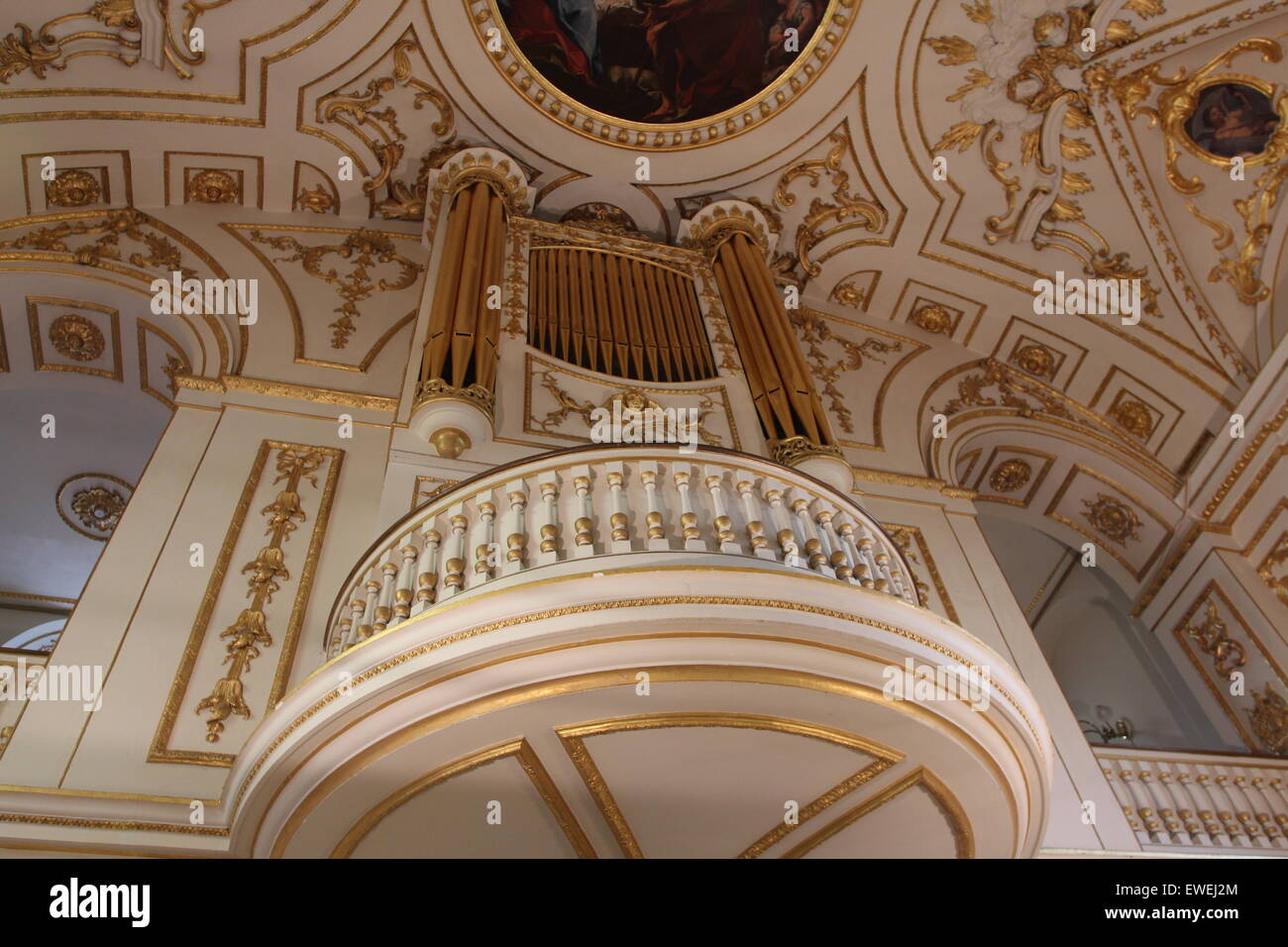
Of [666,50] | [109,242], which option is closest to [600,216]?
[666,50]

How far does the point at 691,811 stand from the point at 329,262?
5.40 metres

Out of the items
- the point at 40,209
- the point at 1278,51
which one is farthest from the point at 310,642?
the point at 1278,51

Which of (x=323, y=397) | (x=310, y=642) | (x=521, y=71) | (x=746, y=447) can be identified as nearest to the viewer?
(x=310, y=642)

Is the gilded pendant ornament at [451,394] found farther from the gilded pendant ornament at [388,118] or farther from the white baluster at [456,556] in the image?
the gilded pendant ornament at [388,118]

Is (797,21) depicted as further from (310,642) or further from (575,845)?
(575,845)

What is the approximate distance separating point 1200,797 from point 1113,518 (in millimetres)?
3197

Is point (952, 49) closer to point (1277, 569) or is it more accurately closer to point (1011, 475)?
point (1011, 475)

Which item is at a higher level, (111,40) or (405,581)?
(111,40)

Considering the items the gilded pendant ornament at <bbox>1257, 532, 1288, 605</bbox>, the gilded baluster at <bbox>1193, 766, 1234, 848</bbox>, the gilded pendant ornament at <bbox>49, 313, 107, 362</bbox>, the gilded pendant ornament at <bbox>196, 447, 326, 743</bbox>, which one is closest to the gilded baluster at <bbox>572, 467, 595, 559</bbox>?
the gilded pendant ornament at <bbox>196, 447, 326, 743</bbox>

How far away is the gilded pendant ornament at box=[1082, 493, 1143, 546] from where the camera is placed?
8.35 meters

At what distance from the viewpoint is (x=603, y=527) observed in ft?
13.1
